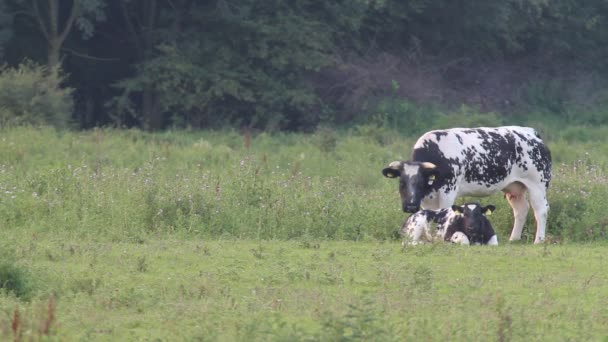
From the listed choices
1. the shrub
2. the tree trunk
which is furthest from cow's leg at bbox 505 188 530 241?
the tree trunk

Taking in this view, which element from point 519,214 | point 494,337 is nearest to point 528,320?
point 494,337

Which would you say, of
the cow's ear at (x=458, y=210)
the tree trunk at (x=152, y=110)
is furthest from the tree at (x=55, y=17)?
the cow's ear at (x=458, y=210)

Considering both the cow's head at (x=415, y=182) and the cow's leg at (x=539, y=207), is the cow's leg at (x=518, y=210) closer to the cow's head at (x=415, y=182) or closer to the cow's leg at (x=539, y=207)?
the cow's leg at (x=539, y=207)

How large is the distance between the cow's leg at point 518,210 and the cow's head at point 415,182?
4.57 ft

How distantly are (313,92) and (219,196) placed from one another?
2332 centimetres

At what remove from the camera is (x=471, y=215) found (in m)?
14.3

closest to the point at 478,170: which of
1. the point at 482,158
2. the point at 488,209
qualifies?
the point at 482,158

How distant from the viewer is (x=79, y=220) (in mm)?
15047

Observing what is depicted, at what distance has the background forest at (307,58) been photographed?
3631 centimetres

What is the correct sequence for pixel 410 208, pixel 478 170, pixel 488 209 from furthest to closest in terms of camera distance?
pixel 478 170 < pixel 410 208 < pixel 488 209

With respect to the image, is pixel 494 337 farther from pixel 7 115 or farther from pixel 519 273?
pixel 7 115

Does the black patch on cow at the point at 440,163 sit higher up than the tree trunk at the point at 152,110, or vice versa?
the black patch on cow at the point at 440,163

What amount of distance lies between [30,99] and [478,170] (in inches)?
611

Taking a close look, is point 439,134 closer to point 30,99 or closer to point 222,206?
point 222,206
